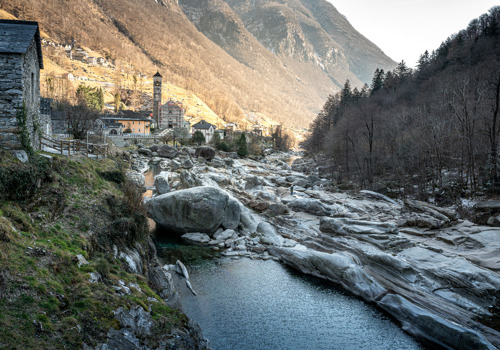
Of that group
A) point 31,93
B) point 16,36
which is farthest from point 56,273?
point 31,93

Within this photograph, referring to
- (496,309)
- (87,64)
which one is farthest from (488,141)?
(87,64)

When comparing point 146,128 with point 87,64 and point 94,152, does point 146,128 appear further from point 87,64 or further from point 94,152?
point 87,64

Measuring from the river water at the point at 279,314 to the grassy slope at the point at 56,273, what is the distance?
4.31 metres

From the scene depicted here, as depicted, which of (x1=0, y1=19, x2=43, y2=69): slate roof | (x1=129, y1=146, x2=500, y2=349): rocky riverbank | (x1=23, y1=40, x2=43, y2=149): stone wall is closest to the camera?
(x1=0, y1=19, x2=43, y2=69): slate roof

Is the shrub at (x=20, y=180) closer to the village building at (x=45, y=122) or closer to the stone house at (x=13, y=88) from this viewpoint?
the stone house at (x=13, y=88)

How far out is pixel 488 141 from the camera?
34.6m

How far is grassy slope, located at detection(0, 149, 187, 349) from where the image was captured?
24.6 ft

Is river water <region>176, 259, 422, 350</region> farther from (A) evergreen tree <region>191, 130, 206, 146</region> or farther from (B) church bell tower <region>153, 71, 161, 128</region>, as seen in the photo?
(B) church bell tower <region>153, 71, 161, 128</region>

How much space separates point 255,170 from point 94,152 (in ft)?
132

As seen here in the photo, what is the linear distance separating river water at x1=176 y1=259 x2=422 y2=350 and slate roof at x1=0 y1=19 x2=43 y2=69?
49.2 feet

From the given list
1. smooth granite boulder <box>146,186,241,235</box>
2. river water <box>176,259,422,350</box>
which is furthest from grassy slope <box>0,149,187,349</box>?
smooth granite boulder <box>146,186,241,235</box>

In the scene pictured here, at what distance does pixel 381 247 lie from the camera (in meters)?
22.9

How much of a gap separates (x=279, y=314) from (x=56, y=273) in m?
11.2

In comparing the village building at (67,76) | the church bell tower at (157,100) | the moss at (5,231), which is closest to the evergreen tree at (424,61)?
the moss at (5,231)
